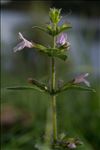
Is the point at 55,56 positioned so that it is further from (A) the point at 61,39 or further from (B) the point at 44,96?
(B) the point at 44,96

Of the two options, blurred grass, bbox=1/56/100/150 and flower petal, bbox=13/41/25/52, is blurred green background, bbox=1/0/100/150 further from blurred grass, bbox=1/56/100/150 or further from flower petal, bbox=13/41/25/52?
flower petal, bbox=13/41/25/52

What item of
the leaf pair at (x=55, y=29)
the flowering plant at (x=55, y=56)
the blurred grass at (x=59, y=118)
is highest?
the leaf pair at (x=55, y=29)

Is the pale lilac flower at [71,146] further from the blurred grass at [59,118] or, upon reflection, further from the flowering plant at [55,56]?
the blurred grass at [59,118]

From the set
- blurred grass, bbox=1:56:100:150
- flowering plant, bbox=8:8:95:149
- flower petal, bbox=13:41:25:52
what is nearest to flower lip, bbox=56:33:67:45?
flowering plant, bbox=8:8:95:149

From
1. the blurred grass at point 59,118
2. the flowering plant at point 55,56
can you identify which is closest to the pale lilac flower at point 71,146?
the flowering plant at point 55,56

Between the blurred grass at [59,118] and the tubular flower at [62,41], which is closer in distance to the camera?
the tubular flower at [62,41]

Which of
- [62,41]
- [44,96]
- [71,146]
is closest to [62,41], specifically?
[62,41]

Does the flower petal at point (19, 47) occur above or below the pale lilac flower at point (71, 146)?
above

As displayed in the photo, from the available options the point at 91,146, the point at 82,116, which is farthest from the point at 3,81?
the point at 91,146

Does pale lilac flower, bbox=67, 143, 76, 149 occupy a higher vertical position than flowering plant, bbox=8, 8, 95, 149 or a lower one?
lower
